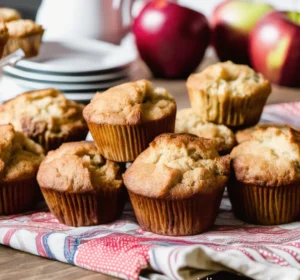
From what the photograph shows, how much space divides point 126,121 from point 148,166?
141 mm

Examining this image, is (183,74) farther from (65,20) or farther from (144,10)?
(65,20)

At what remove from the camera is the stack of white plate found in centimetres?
229

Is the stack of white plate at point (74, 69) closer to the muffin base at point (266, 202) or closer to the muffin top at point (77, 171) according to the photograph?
the muffin top at point (77, 171)

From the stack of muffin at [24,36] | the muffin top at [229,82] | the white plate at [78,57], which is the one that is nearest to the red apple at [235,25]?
the white plate at [78,57]

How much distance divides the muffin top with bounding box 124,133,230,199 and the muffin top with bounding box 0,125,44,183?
239 mm

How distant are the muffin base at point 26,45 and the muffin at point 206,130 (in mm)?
725

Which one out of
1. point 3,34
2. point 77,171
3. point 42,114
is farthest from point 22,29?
point 77,171

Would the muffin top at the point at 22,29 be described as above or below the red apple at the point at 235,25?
above

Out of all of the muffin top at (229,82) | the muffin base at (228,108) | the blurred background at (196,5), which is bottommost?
the blurred background at (196,5)

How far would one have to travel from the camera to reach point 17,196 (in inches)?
59.3

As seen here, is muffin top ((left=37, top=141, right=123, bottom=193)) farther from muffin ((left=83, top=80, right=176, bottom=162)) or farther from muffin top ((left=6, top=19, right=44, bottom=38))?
muffin top ((left=6, top=19, right=44, bottom=38))

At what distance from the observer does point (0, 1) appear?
14.3ft

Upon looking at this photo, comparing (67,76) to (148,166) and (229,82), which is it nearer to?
(229,82)

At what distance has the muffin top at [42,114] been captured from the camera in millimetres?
1655
